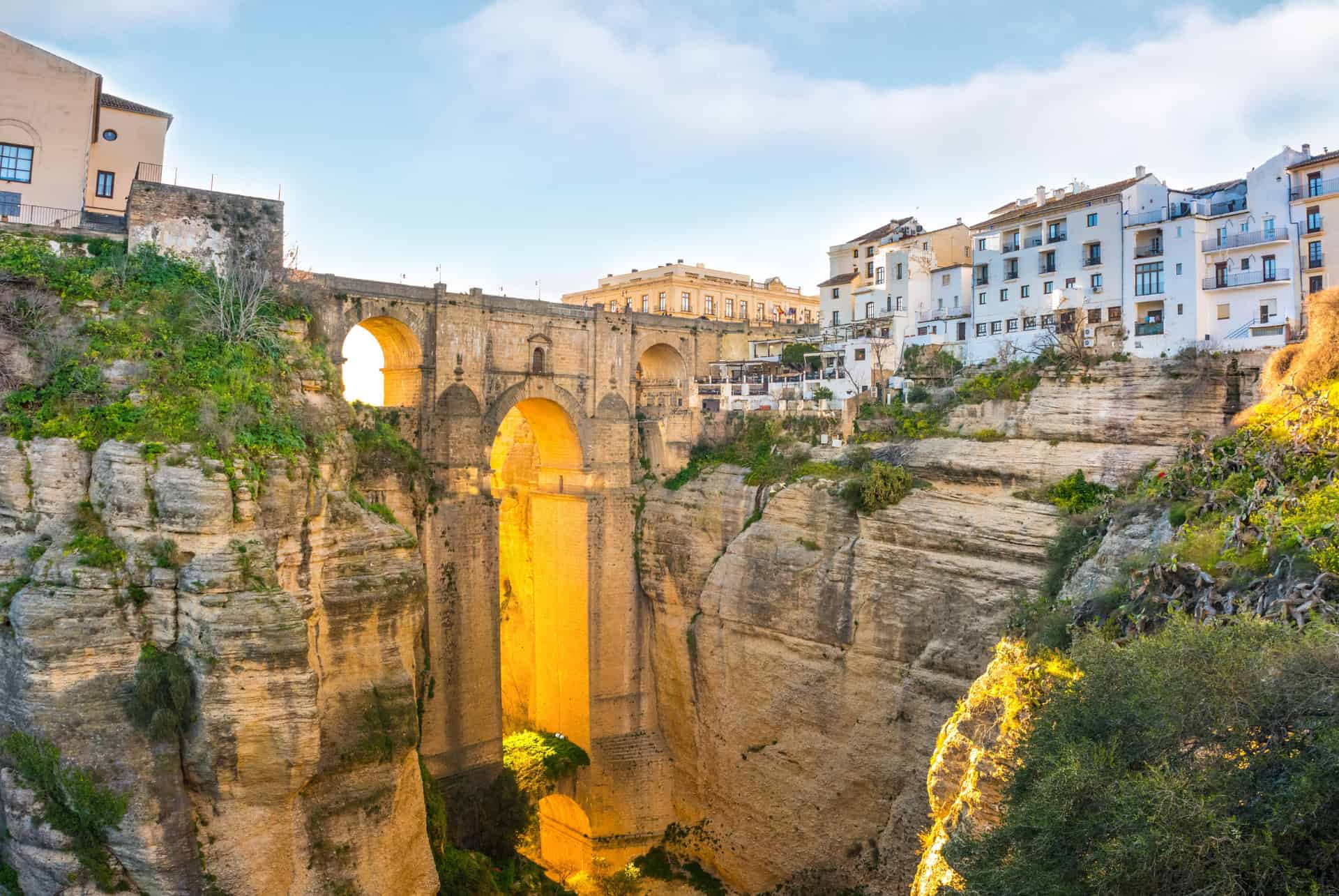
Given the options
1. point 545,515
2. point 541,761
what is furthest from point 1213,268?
point 541,761

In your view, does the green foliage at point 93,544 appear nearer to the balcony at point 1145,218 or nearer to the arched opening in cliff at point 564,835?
the arched opening in cliff at point 564,835

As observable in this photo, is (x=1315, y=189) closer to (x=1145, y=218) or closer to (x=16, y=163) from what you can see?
(x=1145, y=218)

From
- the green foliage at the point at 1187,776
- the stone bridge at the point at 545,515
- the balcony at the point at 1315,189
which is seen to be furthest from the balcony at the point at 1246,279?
the green foliage at the point at 1187,776

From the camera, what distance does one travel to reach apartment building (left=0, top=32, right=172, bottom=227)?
19.3m

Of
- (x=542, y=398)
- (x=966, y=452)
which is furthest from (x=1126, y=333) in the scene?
(x=542, y=398)

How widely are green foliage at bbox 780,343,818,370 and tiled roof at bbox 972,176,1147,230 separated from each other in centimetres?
682

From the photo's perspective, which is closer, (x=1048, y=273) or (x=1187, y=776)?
(x=1187, y=776)

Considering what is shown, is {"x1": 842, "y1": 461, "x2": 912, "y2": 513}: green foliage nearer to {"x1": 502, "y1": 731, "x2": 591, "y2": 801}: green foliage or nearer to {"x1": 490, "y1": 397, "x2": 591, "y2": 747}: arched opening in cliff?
{"x1": 490, "y1": 397, "x2": 591, "y2": 747}: arched opening in cliff

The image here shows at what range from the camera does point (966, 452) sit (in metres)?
21.5

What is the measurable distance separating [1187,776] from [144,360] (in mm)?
15918

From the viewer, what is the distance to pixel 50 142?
19.8 meters

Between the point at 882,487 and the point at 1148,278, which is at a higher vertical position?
the point at 1148,278

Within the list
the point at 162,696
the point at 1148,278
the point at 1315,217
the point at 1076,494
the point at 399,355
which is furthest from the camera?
the point at 1148,278

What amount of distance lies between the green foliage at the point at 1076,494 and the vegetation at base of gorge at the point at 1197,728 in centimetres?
630
